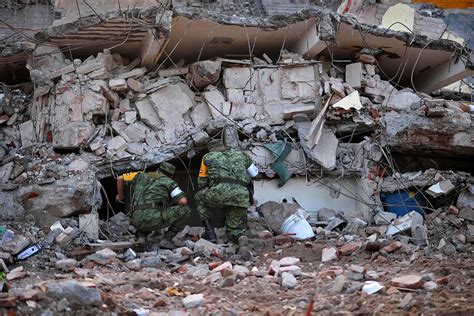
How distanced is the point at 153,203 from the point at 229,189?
1.00 meters

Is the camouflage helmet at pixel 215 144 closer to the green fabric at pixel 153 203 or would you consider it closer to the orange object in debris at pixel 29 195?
the green fabric at pixel 153 203

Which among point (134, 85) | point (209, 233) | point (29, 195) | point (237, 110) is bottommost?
point (209, 233)

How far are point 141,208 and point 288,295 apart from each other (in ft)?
11.5

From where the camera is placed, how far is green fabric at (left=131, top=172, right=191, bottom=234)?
10531 mm

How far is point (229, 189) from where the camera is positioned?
10531 mm

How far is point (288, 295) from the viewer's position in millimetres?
7527

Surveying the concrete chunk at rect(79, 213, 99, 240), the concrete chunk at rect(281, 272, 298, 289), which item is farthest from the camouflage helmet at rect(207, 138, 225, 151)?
the concrete chunk at rect(281, 272, 298, 289)

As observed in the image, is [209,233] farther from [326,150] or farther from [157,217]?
[326,150]

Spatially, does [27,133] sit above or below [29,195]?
above

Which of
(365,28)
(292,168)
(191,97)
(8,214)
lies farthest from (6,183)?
(365,28)

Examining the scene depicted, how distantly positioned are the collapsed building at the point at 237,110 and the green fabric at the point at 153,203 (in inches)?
35.1

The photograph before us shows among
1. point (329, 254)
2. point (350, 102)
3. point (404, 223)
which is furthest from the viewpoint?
point (350, 102)

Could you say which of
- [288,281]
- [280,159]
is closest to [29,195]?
[280,159]

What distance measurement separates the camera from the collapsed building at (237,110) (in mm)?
11719
